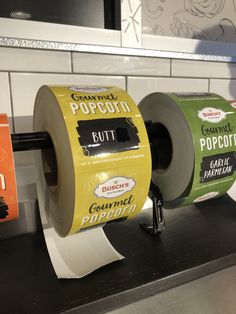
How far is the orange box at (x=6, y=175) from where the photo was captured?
0.31 m

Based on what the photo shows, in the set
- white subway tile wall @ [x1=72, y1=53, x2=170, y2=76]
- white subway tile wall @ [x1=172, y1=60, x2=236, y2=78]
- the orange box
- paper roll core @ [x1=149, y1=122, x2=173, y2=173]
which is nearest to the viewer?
the orange box

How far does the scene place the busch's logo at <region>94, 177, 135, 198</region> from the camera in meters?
0.33

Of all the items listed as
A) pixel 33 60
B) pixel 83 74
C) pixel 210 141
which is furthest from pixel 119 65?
pixel 210 141

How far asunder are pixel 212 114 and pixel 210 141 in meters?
0.05

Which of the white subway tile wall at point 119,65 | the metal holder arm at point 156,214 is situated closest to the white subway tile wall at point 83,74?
the white subway tile wall at point 119,65

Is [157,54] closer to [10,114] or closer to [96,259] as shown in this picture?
[10,114]

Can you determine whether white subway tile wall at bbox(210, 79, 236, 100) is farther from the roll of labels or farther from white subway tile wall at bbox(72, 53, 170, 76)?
the roll of labels

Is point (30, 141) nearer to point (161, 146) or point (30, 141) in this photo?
point (30, 141)

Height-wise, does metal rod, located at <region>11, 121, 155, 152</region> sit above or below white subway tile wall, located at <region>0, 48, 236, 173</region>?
below

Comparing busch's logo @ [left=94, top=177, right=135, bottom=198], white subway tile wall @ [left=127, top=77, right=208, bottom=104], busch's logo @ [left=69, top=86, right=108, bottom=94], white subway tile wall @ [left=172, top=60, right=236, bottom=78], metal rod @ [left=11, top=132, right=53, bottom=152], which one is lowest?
busch's logo @ [left=94, top=177, right=135, bottom=198]

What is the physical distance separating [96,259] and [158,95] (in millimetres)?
271

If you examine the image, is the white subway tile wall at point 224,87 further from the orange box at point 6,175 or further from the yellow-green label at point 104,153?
the orange box at point 6,175

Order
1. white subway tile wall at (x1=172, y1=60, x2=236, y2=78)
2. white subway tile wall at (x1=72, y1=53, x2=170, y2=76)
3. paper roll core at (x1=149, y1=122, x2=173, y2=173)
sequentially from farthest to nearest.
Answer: white subway tile wall at (x1=172, y1=60, x2=236, y2=78)
white subway tile wall at (x1=72, y1=53, x2=170, y2=76)
paper roll core at (x1=149, y1=122, x2=173, y2=173)

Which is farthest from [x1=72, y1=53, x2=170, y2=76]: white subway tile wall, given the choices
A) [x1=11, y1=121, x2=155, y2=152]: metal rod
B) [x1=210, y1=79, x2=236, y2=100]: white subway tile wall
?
[x1=11, y1=121, x2=155, y2=152]: metal rod
